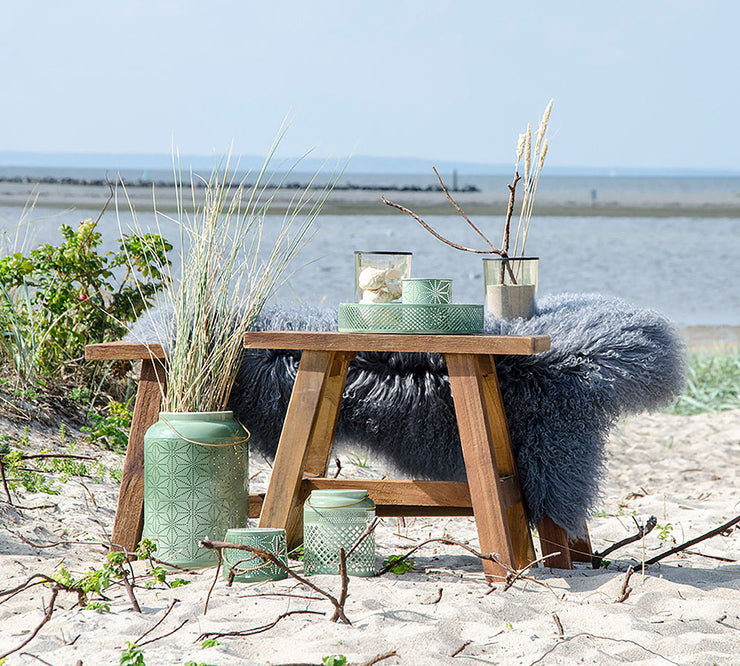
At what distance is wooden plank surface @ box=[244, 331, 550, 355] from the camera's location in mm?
2096

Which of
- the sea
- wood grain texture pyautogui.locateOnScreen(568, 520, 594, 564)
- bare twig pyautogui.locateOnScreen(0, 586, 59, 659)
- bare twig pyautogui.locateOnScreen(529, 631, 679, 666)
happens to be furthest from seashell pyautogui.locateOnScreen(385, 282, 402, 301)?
the sea

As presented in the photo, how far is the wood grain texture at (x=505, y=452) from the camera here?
2.28 meters

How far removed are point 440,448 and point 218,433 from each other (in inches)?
25.0

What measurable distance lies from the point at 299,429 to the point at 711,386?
14.8 ft

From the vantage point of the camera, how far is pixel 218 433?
7.58 feet

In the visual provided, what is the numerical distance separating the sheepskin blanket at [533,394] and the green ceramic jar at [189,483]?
275 millimetres

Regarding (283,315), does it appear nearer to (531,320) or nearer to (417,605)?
(531,320)

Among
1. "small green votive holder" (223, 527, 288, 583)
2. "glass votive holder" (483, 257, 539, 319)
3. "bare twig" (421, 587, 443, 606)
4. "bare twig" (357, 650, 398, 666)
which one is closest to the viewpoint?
"bare twig" (357, 650, 398, 666)

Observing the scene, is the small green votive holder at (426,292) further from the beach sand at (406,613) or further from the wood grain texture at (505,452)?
the beach sand at (406,613)

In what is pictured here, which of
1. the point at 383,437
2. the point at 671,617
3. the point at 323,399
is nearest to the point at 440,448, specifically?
the point at 383,437

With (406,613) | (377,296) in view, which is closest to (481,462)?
(406,613)

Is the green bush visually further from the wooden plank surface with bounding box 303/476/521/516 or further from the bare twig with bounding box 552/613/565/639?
the bare twig with bounding box 552/613/565/639

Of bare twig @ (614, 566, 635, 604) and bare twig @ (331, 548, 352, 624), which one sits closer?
bare twig @ (331, 548, 352, 624)

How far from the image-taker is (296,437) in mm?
2287
